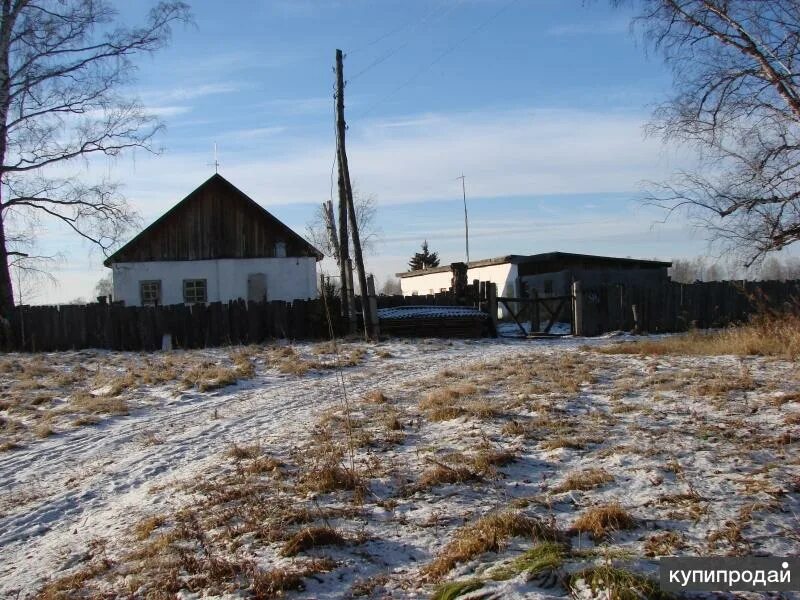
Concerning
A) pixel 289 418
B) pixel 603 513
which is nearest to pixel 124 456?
pixel 289 418

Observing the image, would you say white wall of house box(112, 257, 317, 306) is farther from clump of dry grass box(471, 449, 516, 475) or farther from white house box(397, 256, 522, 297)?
clump of dry grass box(471, 449, 516, 475)

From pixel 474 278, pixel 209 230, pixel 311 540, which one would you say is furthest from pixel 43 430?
pixel 474 278

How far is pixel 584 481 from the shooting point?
5.43 m

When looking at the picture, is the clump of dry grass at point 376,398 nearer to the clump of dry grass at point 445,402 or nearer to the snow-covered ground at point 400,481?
the snow-covered ground at point 400,481

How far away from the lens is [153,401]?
1130 cm

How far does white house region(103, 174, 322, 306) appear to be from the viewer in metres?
27.0

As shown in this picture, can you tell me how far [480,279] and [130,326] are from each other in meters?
19.3

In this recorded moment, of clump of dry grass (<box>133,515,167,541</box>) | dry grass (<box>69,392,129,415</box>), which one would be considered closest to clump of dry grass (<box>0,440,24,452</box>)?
dry grass (<box>69,392,129,415</box>)

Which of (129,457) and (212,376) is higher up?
(212,376)

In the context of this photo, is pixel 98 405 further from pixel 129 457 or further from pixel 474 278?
pixel 474 278

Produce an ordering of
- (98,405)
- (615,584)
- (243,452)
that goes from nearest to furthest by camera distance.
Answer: (615,584) < (243,452) < (98,405)

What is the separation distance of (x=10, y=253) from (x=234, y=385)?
41.9 ft

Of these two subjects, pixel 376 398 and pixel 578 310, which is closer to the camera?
pixel 376 398

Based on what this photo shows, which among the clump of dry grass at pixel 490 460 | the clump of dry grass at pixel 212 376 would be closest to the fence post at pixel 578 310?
the clump of dry grass at pixel 212 376
